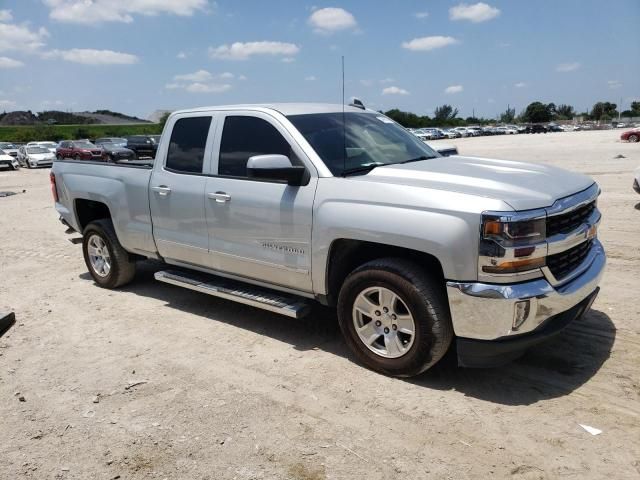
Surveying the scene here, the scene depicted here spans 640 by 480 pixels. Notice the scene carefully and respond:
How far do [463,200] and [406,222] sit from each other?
40 centimetres

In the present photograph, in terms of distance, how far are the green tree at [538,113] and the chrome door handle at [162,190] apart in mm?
129892

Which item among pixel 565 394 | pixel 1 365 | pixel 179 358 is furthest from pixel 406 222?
pixel 1 365

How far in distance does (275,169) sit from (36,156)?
34.8 meters

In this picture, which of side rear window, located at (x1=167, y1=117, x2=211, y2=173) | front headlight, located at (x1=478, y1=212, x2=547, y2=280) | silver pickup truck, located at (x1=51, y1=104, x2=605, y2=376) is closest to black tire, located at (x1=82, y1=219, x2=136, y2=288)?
silver pickup truck, located at (x1=51, y1=104, x2=605, y2=376)

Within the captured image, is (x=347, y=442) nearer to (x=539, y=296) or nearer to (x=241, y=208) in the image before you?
(x=539, y=296)

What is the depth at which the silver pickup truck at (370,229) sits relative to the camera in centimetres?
349

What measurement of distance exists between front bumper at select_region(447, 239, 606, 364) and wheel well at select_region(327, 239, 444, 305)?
40 cm

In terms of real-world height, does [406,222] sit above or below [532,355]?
above

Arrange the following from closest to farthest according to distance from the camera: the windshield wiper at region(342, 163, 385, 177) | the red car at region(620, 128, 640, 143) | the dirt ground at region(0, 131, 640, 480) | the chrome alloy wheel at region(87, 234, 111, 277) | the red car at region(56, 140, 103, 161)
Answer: the dirt ground at region(0, 131, 640, 480) → the windshield wiper at region(342, 163, 385, 177) → the chrome alloy wheel at region(87, 234, 111, 277) → the red car at region(56, 140, 103, 161) → the red car at region(620, 128, 640, 143)

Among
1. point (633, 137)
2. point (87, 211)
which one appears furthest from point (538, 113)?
point (87, 211)

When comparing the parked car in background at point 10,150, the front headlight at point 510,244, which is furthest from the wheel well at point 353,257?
the parked car in background at point 10,150

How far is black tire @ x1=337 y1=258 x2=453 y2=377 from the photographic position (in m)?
3.70

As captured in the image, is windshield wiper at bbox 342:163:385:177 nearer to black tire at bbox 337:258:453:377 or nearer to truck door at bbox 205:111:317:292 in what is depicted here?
truck door at bbox 205:111:317:292

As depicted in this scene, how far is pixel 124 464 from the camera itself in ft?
10.5
